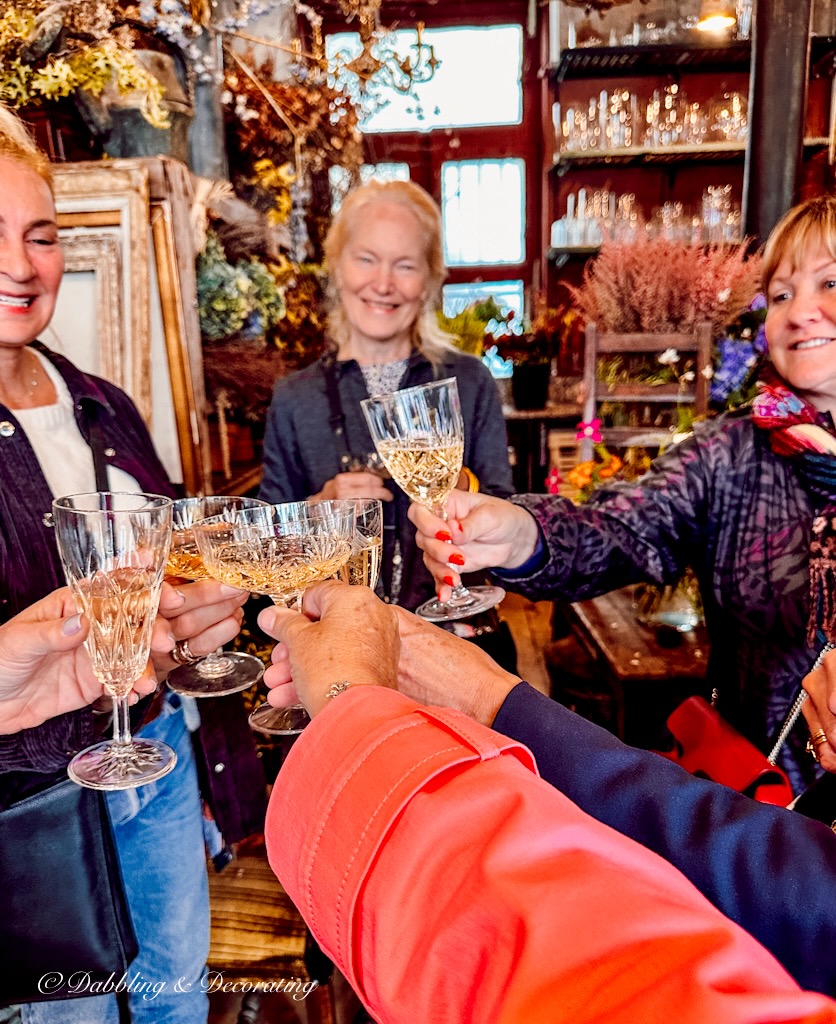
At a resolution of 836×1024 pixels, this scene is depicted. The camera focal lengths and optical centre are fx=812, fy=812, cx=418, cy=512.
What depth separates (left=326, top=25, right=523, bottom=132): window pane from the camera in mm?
7082

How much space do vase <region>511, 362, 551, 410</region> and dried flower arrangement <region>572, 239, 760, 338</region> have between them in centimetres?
209

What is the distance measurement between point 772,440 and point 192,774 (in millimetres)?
1250

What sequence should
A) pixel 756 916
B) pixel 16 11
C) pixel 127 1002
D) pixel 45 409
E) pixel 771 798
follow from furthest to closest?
1. pixel 16 11
2. pixel 45 409
3. pixel 127 1002
4. pixel 771 798
5. pixel 756 916

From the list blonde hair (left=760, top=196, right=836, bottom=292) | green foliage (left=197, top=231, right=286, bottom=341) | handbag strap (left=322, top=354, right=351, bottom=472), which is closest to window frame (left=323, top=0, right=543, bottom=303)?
green foliage (left=197, top=231, right=286, bottom=341)

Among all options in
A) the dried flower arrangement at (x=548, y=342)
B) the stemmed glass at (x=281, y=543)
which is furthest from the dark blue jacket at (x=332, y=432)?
the dried flower arrangement at (x=548, y=342)

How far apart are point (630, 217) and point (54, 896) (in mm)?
5920

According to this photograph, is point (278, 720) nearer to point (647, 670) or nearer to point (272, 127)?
point (647, 670)

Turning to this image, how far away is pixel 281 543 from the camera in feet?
3.31

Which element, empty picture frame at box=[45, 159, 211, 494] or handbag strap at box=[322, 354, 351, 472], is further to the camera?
empty picture frame at box=[45, 159, 211, 494]

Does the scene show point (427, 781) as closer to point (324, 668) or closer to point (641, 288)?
point (324, 668)

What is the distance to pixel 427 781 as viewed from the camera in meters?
0.49

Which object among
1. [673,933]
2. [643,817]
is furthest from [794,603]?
[673,933]

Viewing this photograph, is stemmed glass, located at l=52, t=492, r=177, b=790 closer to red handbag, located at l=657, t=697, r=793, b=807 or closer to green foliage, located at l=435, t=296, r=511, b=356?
red handbag, located at l=657, t=697, r=793, b=807

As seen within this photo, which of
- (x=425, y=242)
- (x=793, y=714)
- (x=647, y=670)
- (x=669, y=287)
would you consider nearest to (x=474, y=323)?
(x=669, y=287)
